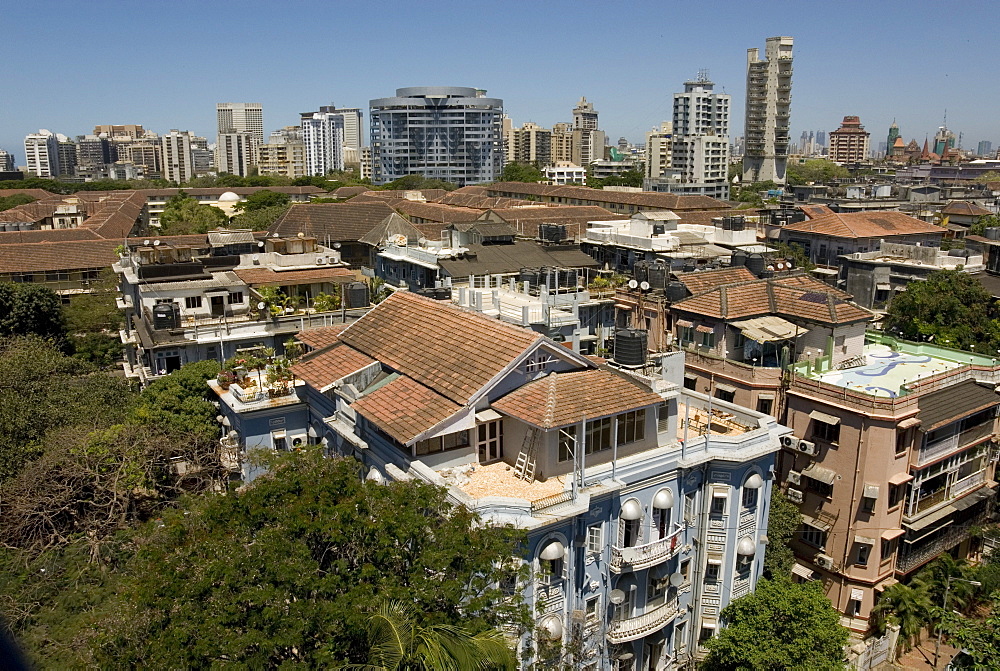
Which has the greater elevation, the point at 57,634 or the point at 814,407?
the point at 814,407

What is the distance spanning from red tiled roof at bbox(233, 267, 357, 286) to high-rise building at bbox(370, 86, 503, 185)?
13966 cm

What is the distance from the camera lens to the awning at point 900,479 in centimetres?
2667

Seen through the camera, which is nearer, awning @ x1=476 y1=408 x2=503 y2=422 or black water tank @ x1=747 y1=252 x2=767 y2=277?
awning @ x1=476 y1=408 x2=503 y2=422

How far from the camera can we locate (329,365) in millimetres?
25172

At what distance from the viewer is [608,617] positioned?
69.1ft

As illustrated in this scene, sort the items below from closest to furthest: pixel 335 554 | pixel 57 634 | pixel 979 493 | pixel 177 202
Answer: pixel 335 554, pixel 57 634, pixel 979 493, pixel 177 202

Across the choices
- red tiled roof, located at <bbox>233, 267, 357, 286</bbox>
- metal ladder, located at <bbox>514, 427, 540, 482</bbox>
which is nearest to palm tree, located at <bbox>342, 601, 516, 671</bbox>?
metal ladder, located at <bbox>514, 427, 540, 482</bbox>

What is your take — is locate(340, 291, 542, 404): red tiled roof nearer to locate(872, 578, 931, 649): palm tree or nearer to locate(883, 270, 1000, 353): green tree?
locate(872, 578, 931, 649): palm tree

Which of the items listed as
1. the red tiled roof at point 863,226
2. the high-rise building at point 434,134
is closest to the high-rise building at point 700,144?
the high-rise building at point 434,134

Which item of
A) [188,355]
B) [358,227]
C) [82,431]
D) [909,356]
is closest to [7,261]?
[358,227]

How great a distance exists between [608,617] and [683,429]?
613 cm

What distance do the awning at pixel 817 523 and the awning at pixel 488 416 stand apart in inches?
562

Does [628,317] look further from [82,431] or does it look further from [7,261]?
[7,261]

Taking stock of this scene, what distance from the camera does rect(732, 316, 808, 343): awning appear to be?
3048cm
